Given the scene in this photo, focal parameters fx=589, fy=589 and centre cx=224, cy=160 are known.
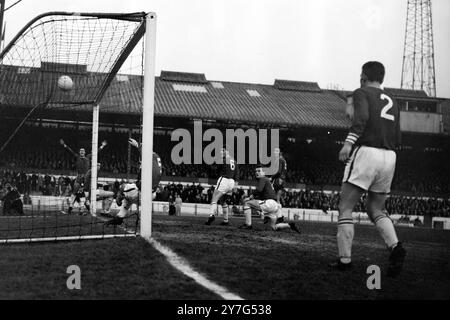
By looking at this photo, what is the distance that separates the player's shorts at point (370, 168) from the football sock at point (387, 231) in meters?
0.33

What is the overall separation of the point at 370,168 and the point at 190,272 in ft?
7.42

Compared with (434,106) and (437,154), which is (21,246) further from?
(434,106)

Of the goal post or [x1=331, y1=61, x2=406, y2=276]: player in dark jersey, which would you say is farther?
the goal post

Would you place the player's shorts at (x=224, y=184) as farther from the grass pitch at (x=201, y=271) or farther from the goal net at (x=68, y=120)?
the grass pitch at (x=201, y=271)

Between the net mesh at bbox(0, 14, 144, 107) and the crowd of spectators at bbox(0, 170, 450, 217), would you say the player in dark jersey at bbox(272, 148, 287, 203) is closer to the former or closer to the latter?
the net mesh at bbox(0, 14, 144, 107)

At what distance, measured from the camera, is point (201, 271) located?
5.88m

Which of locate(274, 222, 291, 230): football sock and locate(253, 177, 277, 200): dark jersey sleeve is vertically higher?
locate(253, 177, 277, 200): dark jersey sleeve

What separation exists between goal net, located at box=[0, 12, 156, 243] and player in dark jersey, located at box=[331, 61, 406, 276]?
342cm

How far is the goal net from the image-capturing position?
10.7 meters

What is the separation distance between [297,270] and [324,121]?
31459 millimetres

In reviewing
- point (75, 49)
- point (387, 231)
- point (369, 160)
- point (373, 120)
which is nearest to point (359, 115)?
point (373, 120)

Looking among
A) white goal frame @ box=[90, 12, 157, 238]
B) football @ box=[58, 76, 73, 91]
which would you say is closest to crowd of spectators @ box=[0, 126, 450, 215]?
football @ box=[58, 76, 73, 91]

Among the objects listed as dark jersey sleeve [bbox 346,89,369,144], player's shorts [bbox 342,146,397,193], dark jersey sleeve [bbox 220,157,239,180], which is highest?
dark jersey sleeve [bbox 346,89,369,144]

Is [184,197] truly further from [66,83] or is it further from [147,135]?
[147,135]
